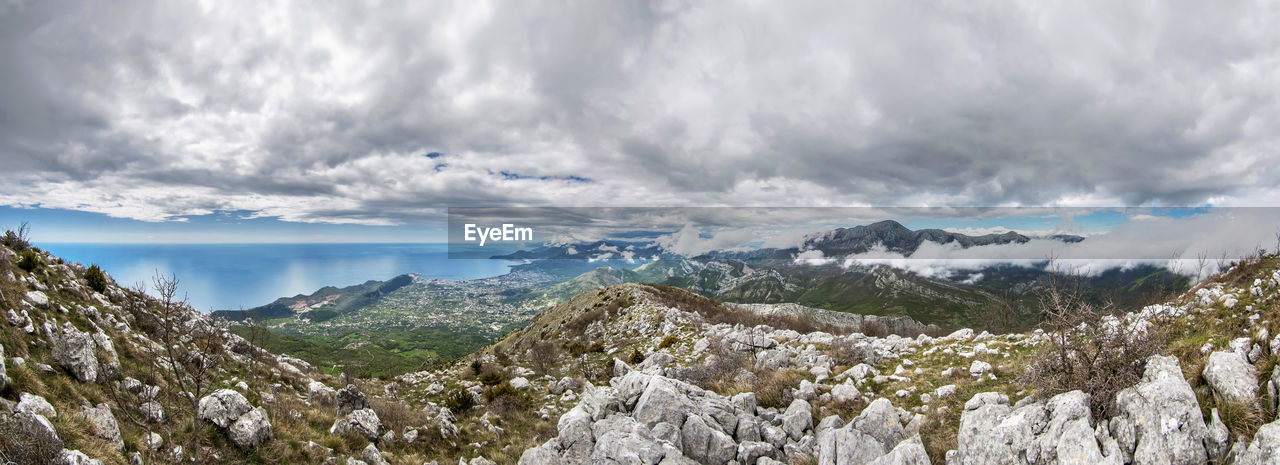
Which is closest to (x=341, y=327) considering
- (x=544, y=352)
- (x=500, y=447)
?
(x=544, y=352)

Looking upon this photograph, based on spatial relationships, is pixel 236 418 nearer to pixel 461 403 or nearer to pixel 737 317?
pixel 461 403

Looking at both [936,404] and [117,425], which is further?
[936,404]

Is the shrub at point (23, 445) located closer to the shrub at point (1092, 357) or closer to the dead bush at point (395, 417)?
the dead bush at point (395, 417)

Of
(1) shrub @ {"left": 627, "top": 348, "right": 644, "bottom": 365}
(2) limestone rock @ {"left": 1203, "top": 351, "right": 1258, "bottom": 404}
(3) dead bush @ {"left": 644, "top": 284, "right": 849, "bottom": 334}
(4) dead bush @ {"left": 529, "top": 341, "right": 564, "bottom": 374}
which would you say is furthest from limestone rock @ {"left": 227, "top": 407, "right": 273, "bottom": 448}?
(3) dead bush @ {"left": 644, "top": 284, "right": 849, "bottom": 334}

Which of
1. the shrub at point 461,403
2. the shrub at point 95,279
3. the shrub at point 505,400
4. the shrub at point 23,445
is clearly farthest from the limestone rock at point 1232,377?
the shrub at point 95,279

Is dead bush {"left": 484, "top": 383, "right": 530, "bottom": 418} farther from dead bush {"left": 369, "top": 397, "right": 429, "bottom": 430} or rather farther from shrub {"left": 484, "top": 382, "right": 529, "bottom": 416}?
dead bush {"left": 369, "top": 397, "right": 429, "bottom": 430}

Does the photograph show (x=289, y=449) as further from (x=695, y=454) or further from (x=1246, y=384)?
(x=1246, y=384)
